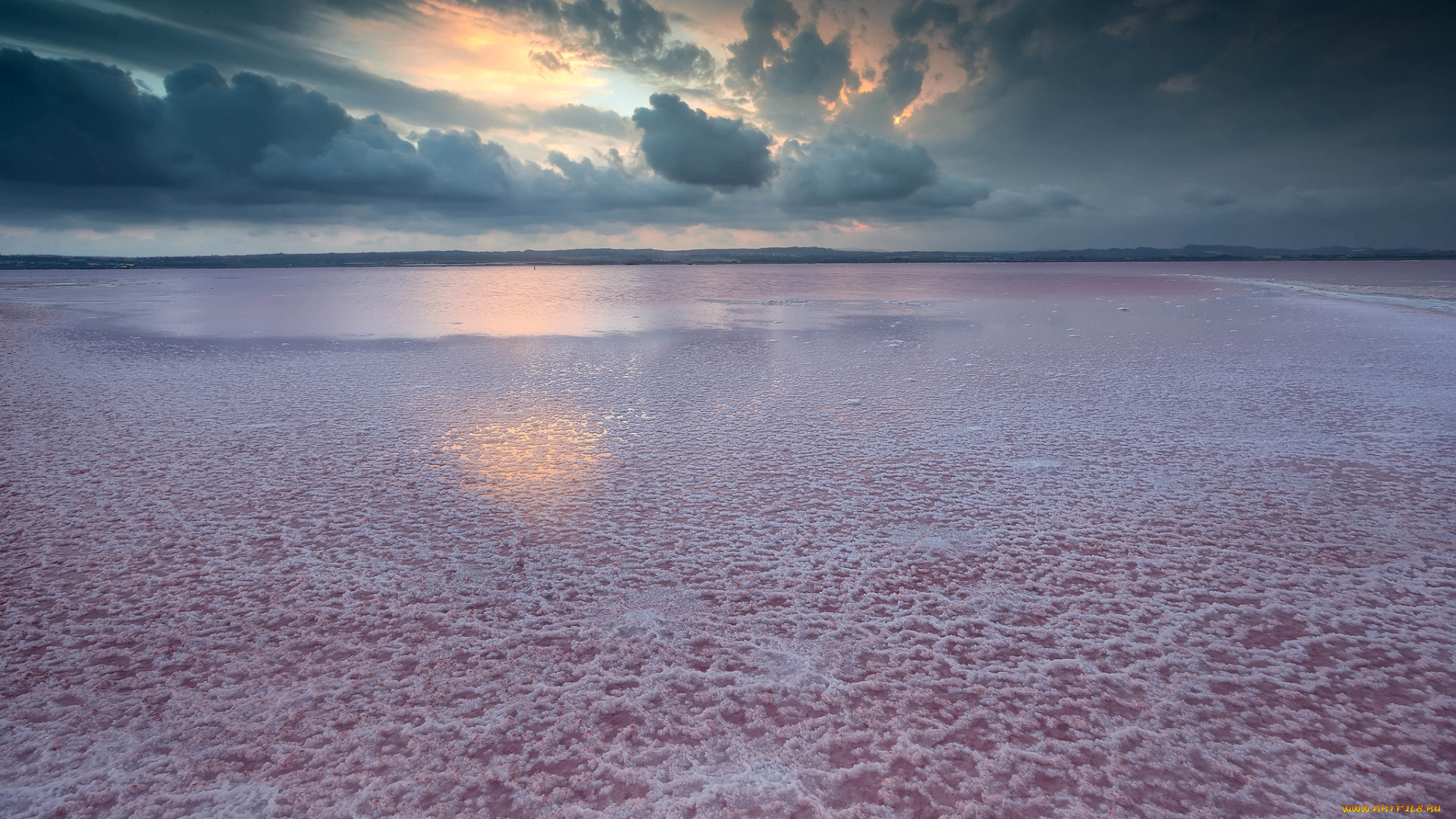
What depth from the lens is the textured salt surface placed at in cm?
176

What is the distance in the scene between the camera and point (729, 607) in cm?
257

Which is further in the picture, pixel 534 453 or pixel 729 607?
pixel 534 453

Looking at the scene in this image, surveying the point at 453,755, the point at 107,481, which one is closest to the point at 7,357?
the point at 107,481

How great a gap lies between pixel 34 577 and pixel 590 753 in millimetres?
2725

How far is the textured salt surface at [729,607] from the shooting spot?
1757 millimetres

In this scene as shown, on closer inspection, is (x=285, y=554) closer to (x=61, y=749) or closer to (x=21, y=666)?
(x=21, y=666)

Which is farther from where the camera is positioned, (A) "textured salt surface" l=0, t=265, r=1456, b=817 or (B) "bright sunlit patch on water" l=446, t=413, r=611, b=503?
(B) "bright sunlit patch on water" l=446, t=413, r=611, b=503

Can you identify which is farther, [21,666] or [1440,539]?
[1440,539]

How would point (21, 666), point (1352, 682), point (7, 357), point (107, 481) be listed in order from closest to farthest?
point (1352, 682) < point (21, 666) < point (107, 481) < point (7, 357)

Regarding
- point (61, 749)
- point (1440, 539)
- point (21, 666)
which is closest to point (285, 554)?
point (21, 666)

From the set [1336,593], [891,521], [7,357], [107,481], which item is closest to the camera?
[1336,593]

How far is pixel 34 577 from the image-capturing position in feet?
9.20

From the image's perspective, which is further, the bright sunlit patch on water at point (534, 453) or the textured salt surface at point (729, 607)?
the bright sunlit patch on water at point (534, 453)

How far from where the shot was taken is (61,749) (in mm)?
1860
